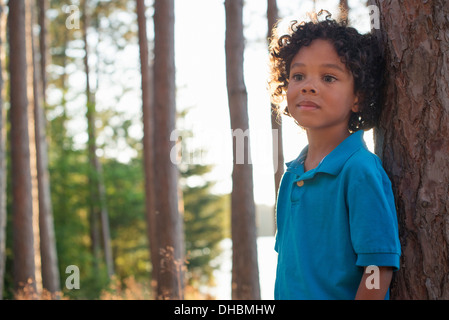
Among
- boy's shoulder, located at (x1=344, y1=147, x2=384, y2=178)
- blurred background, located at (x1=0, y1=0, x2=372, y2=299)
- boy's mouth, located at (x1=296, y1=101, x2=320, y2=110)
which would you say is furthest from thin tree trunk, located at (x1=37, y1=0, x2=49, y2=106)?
boy's shoulder, located at (x1=344, y1=147, x2=384, y2=178)

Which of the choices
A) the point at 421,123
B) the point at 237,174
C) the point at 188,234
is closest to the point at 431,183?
the point at 421,123

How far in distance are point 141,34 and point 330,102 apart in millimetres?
9742

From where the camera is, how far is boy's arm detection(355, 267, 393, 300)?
1.70m

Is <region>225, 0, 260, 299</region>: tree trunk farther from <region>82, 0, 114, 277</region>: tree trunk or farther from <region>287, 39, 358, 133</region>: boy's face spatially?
<region>82, 0, 114, 277</region>: tree trunk

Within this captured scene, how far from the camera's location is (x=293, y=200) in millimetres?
2000

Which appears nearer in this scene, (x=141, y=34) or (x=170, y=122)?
(x=170, y=122)

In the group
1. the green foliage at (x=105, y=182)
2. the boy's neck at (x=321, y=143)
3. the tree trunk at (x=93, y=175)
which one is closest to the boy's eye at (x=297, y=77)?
the boy's neck at (x=321, y=143)

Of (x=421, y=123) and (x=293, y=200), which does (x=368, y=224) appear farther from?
(x=421, y=123)

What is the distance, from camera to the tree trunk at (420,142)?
6.28ft

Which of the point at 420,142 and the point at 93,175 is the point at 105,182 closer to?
the point at 93,175

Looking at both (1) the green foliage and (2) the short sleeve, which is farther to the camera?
(1) the green foliage

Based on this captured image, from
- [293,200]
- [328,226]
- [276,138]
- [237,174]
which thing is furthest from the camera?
[276,138]

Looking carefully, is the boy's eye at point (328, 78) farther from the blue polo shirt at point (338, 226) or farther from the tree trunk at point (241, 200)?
the tree trunk at point (241, 200)

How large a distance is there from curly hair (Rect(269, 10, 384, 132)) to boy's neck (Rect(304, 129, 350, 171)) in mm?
85
